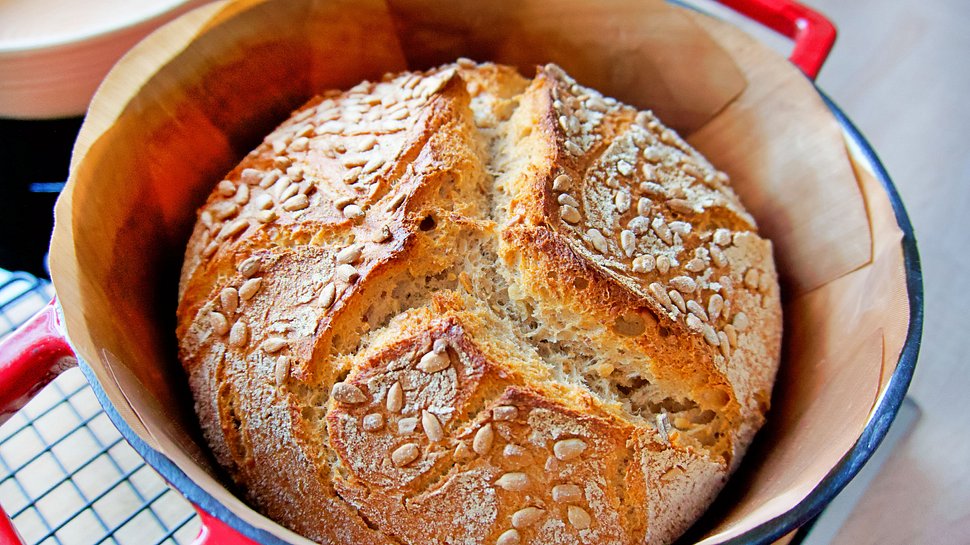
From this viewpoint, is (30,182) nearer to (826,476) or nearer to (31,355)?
(31,355)

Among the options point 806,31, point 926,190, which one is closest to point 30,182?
point 806,31

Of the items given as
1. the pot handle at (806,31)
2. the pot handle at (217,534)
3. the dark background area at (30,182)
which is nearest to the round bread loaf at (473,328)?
the pot handle at (217,534)

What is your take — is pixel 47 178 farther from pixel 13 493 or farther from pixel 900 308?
pixel 900 308

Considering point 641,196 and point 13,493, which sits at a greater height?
point 641,196

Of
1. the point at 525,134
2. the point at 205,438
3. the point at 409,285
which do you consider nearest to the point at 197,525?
the point at 205,438

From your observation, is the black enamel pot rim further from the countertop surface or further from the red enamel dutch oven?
the countertop surface

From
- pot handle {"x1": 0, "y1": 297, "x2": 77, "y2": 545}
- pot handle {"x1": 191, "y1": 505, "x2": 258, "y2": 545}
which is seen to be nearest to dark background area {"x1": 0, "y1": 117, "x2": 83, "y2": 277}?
pot handle {"x1": 0, "y1": 297, "x2": 77, "y2": 545}
